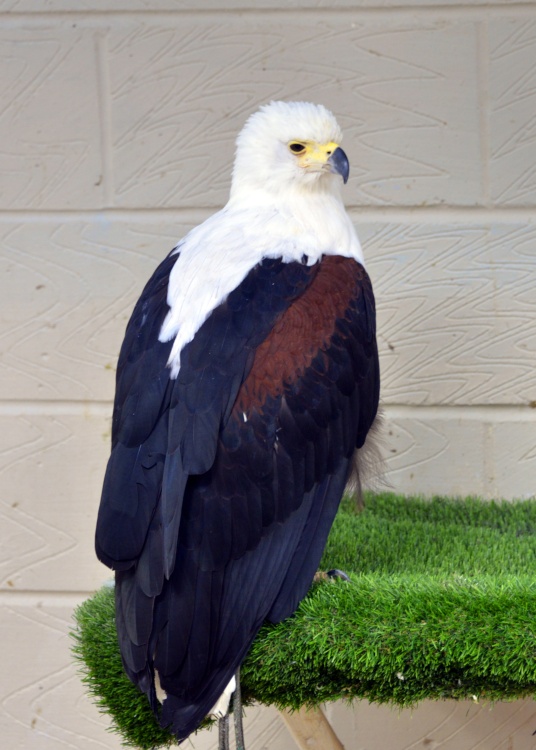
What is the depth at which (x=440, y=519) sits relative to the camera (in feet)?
6.93

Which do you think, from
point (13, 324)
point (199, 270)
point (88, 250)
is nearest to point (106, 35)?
point (88, 250)

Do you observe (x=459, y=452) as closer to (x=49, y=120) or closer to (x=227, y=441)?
(x=227, y=441)

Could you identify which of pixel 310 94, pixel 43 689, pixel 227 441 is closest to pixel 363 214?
pixel 310 94

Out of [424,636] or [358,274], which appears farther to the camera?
[358,274]

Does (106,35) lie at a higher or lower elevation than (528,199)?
higher

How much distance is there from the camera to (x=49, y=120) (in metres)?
2.40

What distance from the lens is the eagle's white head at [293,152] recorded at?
1.82 m

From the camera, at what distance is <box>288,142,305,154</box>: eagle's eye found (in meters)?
1.84

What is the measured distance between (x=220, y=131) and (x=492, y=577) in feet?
4.34

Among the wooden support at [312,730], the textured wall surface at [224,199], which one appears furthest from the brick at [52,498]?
the wooden support at [312,730]

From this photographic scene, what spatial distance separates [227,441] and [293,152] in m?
0.64

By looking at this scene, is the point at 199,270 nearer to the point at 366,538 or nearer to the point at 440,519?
the point at 366,538

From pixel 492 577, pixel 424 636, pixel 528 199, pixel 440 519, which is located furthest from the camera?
pixel 528 199

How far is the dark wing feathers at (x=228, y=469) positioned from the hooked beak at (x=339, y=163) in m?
0.22
